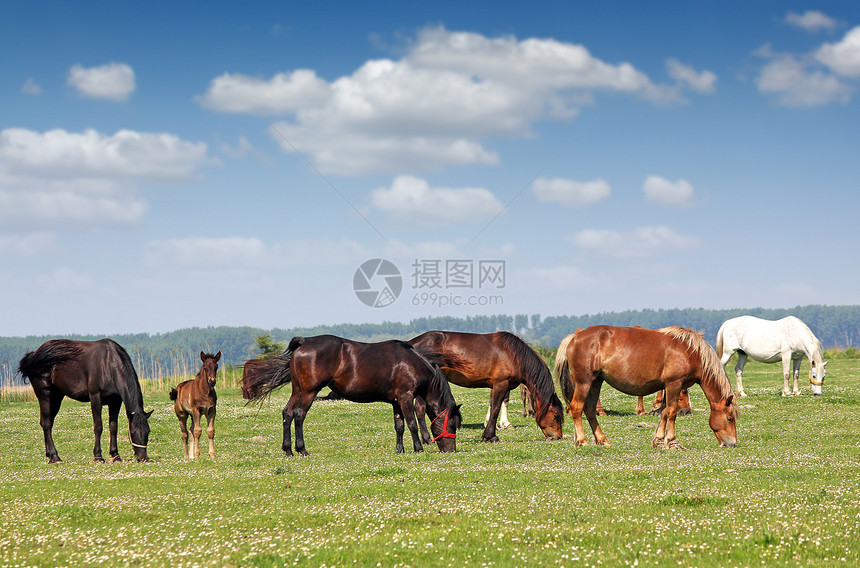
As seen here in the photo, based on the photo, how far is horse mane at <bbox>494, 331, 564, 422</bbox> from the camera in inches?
813

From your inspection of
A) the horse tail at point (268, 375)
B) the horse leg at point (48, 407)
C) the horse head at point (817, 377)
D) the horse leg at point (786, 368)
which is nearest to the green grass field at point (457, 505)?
the horse leg at point (48, 407)

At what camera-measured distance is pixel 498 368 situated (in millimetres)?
21391

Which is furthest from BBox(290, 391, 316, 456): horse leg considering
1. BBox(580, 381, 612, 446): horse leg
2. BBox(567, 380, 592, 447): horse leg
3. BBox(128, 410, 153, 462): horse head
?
BBox(580, 381, 612, 446): horse leg

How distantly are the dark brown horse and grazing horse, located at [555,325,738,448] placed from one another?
8.05 ft

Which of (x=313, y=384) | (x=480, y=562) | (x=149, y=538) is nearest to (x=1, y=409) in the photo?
(x=313, y=384)

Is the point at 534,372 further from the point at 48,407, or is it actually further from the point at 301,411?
the point at 48,407

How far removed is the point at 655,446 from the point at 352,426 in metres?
11.1

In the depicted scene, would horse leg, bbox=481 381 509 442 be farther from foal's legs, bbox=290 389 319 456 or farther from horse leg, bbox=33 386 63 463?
horse leg, bbox=33 386 63 463

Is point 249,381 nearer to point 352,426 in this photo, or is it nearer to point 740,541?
point 352,426

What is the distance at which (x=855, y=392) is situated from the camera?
31.0 metres

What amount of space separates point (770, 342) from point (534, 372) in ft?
54.9

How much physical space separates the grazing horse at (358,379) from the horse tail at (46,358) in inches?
167

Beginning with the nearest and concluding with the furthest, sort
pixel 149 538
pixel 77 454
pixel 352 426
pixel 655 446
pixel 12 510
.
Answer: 1. pixel 149 538
2. pixel 12 510
3. pixel 655 446
4. pixel 77 454
5. pixel 352 426

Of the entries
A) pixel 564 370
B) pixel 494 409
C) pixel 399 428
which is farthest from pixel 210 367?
pixel 564 370
